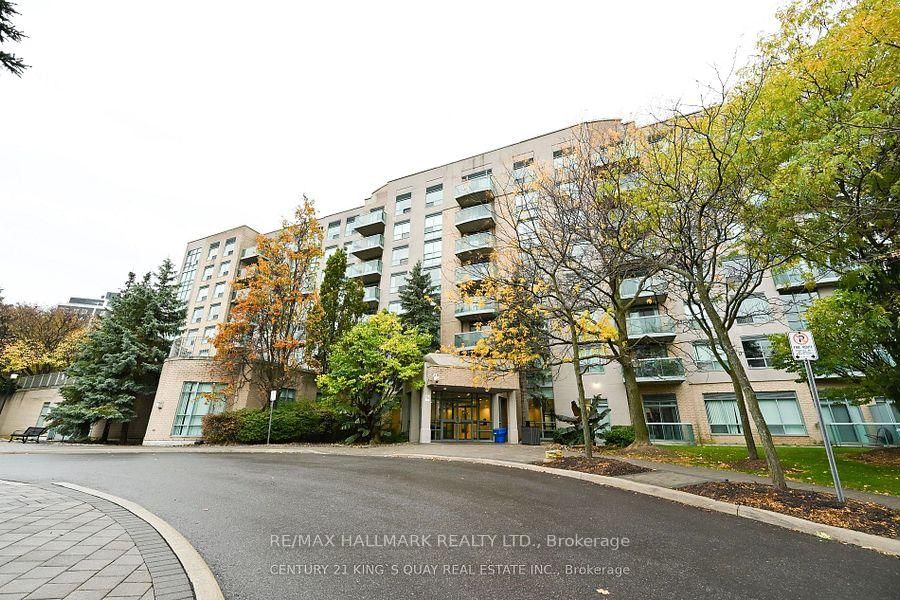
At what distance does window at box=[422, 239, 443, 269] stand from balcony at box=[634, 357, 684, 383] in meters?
17.5

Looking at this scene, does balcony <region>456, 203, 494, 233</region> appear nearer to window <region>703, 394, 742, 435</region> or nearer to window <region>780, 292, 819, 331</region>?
window <region>703, 394, 742, 435</region>

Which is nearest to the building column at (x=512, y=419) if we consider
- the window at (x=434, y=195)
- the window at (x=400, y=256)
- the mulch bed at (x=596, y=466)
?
the mulch bed at (x=596, y=466)

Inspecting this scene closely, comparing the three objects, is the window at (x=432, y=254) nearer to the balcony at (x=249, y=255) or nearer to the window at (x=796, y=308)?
the balcony at (x=249, y=255)

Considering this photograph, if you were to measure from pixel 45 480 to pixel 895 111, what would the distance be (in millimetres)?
19243

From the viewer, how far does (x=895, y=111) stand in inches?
294

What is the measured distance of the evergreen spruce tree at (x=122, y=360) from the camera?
72.6 feet

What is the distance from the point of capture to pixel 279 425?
65.3 ft

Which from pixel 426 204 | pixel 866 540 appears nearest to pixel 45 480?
pixel 866 540

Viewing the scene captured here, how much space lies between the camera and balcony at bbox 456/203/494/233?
30016 mm

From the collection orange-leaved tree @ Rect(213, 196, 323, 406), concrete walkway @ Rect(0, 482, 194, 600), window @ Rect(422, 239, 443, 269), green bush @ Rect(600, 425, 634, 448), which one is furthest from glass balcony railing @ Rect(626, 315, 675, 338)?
concrete walkway @ Rect(0, 482, 194, 600)

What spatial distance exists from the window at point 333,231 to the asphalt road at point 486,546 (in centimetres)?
3726

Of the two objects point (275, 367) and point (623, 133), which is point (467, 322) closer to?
point (275, 367)

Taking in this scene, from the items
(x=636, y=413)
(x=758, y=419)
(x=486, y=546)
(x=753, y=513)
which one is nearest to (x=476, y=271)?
(x=636, y=413)

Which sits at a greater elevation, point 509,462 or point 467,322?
point 467,322
